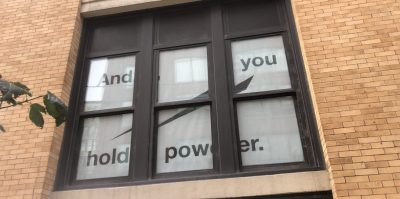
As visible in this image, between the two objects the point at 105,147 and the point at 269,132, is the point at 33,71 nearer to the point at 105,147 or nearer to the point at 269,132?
the point at 105,147

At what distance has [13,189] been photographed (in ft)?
16.2

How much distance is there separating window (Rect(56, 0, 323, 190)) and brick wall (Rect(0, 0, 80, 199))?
0.31 meters

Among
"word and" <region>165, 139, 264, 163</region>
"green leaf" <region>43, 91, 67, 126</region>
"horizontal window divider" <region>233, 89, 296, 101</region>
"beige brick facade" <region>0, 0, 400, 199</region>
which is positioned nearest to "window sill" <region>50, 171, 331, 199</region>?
"beige brick facade" <region>0, 0, 400, 199</region>

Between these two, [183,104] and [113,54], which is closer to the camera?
[183,104]

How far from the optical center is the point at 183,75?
229 inches

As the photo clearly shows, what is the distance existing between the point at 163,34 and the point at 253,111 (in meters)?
2.08

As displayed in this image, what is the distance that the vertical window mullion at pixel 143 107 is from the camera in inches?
201

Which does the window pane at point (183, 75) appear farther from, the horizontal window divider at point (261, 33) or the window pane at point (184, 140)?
the horizontal window divider at point (261, 33)

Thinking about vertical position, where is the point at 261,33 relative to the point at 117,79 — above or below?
above

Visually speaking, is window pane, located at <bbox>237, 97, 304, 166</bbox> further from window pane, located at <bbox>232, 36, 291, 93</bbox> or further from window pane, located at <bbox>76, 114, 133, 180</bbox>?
window pane, located at <bbox>76, 114, 133, 180</bbox>

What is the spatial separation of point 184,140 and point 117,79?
1624mm

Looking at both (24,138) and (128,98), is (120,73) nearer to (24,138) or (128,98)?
(128,98)

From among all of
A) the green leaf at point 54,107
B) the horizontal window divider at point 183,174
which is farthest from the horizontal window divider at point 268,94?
the green leaf at point 54,107

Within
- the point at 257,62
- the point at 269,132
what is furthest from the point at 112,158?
the point at 257,62
